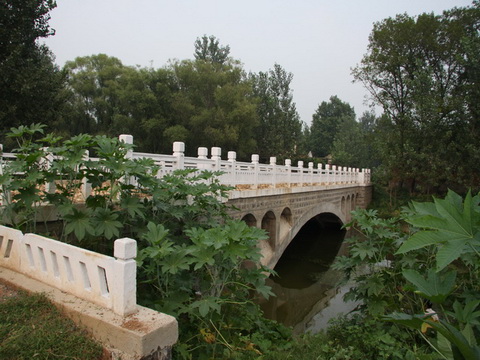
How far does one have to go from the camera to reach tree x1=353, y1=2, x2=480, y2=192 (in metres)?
19.7

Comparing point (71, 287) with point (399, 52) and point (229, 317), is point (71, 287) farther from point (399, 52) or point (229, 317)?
point (399, 52)

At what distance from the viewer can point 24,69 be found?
993 cm

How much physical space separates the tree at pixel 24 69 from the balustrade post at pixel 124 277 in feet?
31.5

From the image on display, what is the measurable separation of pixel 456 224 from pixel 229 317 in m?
3.11

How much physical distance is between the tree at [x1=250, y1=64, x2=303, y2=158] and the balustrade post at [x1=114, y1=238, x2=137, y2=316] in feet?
84.3

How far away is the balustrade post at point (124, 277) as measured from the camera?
93.7 inches

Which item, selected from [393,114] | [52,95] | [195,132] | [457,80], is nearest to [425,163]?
[393,114]

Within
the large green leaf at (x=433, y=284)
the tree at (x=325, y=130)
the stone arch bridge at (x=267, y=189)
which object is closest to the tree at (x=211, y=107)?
the stone arch bridge at (x=267, y=189)

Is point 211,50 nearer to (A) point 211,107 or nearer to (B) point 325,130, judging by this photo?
(A) point 211,107

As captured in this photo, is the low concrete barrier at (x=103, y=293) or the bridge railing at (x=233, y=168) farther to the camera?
the bridge railing at (x=233, y=168)

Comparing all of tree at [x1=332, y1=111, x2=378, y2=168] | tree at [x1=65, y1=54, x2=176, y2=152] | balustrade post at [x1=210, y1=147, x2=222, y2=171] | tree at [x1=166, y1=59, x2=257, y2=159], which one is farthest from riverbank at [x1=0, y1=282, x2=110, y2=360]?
tree at [x1=332, y1=111, x2=378, y2=168]

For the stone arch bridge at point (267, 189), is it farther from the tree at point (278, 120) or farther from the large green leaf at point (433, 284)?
the tree at point (278, 120)

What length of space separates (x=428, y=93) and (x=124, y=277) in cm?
2280

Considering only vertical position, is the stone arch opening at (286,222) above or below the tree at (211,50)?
below
